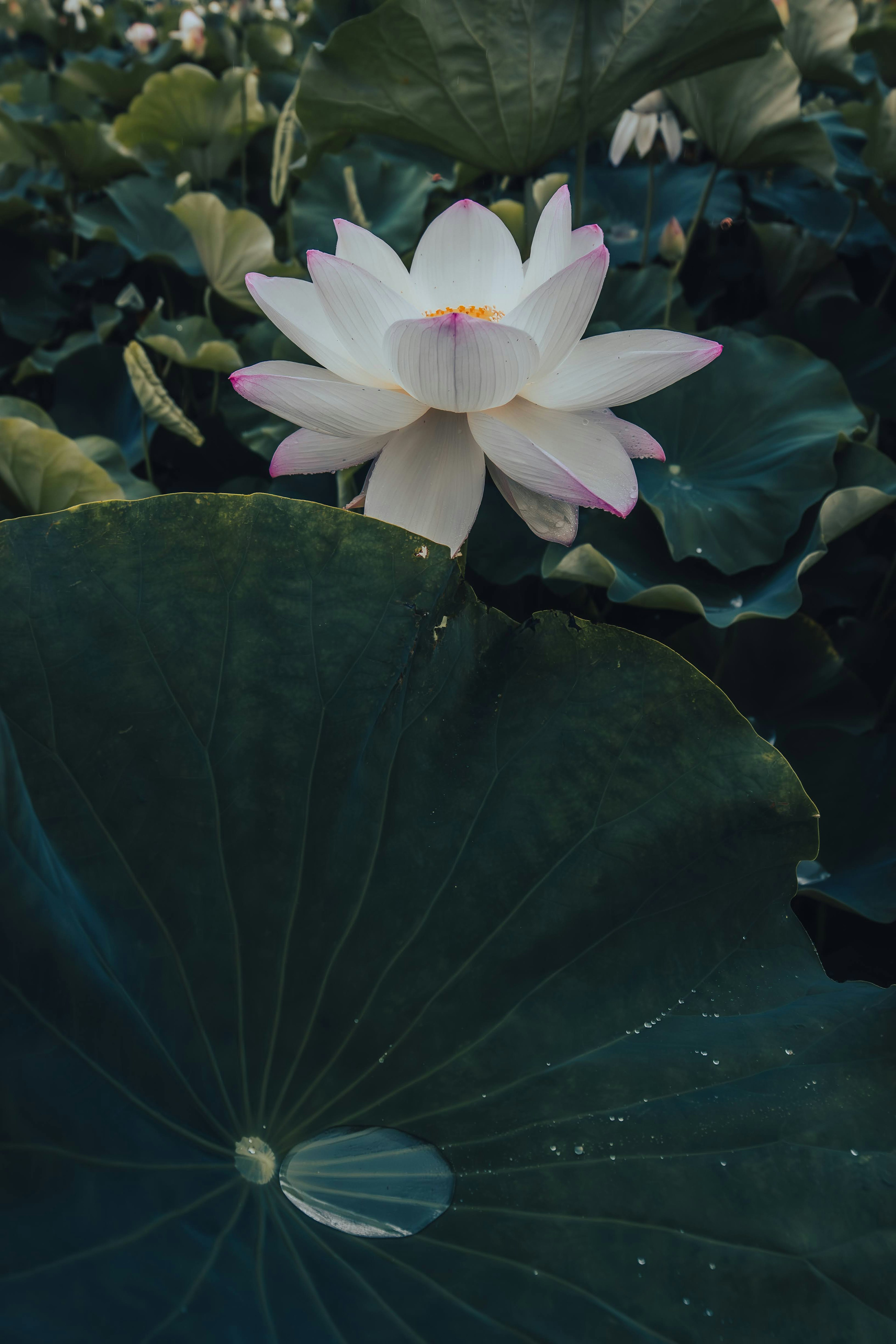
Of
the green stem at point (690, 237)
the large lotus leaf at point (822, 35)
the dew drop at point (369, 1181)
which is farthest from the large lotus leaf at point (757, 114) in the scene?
the dew drop at point (369, 1181)

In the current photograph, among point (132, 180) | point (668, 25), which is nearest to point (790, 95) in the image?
point (668, 25)

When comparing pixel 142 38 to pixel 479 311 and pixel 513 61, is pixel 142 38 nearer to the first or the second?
pixel 513 61

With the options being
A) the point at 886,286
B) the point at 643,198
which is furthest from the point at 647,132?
the point at 886,286

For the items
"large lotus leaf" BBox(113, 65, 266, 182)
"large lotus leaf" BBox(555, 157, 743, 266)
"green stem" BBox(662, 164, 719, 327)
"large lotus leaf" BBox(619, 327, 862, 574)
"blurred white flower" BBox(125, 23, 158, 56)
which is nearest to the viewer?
"large lotus leaf" BBox(619, 327, 862, 574)

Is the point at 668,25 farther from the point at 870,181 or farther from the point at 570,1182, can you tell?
the point at 570,1182

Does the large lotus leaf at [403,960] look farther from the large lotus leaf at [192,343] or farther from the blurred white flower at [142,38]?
the blurred white flower at [142,38]

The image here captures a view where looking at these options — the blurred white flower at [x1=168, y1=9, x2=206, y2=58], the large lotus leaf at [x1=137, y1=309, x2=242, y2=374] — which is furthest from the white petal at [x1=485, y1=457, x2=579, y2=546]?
the blurred white flower at [x1=168, y1=9, x2=206, y2=58]

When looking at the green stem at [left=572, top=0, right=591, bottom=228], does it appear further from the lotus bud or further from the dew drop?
the dew drop
